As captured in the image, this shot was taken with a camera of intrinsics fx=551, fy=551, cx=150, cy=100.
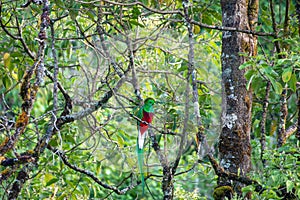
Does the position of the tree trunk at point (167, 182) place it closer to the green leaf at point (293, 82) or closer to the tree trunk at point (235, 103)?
the tree trunk at point (235, 103)

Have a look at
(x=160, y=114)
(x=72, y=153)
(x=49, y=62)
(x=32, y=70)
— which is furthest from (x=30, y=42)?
(x=32, y=70)

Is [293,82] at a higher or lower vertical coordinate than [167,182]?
higher

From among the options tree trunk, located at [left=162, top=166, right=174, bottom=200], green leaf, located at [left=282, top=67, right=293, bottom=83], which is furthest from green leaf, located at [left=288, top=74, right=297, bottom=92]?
tree trunk, located at [left=162, top=166, right=174, bottom=200]

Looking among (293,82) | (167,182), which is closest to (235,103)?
(293,82)

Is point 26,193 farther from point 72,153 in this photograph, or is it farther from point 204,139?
point 204,139

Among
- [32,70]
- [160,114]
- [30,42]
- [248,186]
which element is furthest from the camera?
[30,42]

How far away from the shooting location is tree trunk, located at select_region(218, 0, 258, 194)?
2.23m

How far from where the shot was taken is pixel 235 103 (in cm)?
225

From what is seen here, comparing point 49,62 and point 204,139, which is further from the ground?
point 49,62

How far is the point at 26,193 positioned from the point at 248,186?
1.64 m

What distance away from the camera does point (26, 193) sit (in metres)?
3.25

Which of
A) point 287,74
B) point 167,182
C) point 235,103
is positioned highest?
point 287,74

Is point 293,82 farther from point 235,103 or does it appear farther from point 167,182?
point 167,182

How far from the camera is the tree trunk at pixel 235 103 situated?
2.23 metres
